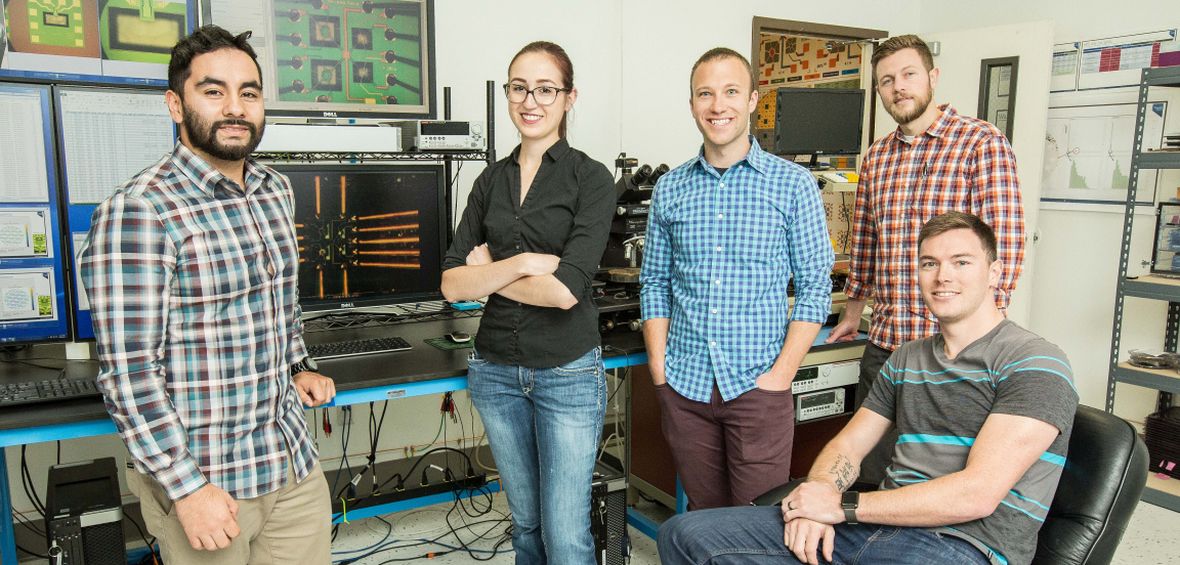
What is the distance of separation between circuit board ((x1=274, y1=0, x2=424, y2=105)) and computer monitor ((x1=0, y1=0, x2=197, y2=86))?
38cm

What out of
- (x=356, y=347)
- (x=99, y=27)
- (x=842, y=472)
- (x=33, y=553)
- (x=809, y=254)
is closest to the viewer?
(x=842, y=472)

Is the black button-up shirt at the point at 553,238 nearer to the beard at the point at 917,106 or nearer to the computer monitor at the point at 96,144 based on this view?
the beard at the point at 917,106

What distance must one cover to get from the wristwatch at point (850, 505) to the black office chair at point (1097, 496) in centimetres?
35

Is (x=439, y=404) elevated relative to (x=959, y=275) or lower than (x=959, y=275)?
lower

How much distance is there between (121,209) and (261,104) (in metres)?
0.36

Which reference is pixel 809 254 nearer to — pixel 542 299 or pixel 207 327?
pixel 542 299

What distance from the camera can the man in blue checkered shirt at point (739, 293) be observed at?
1958mm

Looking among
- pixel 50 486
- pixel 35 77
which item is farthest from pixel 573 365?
pixel 35 77

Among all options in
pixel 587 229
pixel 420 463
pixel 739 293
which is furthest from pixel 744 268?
pixel 420 463

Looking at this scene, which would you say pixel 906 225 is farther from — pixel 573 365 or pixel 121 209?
pixel 121 209

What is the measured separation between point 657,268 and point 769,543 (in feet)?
2.53

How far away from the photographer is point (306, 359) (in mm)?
1966

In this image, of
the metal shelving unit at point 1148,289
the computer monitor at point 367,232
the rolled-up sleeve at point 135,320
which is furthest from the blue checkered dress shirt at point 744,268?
the metal shelving unit at point 1148,289

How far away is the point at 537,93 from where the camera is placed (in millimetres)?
1834
